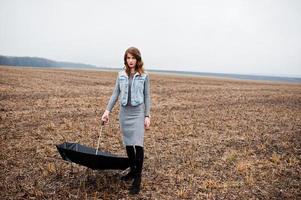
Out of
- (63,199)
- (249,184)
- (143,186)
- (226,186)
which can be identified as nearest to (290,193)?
(249,184)

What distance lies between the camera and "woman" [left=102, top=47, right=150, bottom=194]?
16.4 ft

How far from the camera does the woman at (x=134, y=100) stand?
16.4ft

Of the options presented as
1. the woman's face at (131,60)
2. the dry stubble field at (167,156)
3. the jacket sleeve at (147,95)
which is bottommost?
the dry stubble field at (167,156)

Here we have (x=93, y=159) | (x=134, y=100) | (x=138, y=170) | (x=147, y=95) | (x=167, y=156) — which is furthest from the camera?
(x=167, y=156)

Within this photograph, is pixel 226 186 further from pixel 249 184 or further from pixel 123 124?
pixel 123 124

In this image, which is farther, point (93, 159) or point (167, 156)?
point (167, 156)

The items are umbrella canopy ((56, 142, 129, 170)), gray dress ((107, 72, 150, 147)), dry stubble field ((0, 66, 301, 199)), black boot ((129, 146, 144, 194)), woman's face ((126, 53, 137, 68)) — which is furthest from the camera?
dry stubble field ((0, 66, 301, 199))

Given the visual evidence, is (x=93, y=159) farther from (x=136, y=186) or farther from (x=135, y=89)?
(x=135, y=89)

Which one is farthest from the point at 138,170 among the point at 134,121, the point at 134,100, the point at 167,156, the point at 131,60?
the point at 167,156

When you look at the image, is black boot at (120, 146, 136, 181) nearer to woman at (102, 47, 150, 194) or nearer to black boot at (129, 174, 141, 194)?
woman at (102, 47, 150, 194)

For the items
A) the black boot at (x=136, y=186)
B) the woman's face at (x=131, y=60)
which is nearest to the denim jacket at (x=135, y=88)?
the woman's face at (x=131, y=60)

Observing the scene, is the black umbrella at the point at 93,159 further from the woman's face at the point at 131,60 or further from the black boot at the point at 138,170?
the woman's face at the point at 131,60

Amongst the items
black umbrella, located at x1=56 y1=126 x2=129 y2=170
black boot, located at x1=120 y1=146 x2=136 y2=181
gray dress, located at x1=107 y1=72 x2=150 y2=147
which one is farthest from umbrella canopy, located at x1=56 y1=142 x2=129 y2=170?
gray dress, located at x1=107 y1=72 x2=150 y2=147

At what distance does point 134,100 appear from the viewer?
5.02 m
